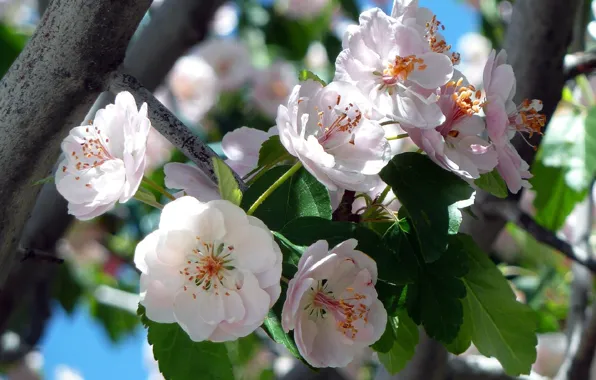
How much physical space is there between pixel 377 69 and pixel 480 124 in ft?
0.28

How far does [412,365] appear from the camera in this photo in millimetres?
961

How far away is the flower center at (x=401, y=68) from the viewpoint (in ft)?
1.72

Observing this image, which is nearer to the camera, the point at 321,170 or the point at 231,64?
the point at 321,170

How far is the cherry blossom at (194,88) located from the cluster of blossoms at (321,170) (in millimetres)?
1616

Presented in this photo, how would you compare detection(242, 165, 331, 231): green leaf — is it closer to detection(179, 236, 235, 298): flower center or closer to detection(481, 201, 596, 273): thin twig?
detection(179, 236, 235, 298): flower center

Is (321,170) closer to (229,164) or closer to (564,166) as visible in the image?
(229,164)

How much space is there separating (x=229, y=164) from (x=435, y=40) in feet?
0.62

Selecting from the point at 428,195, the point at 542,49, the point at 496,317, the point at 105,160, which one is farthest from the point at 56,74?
the point at 542,49

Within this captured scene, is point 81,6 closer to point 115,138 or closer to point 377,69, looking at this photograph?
point 115,138

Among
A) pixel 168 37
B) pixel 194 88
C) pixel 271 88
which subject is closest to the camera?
pixel 168 37

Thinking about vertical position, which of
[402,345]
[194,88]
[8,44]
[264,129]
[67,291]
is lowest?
[67,291]

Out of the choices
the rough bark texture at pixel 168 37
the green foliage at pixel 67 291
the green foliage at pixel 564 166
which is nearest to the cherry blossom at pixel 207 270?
the rough bark texture at pixel 168 37

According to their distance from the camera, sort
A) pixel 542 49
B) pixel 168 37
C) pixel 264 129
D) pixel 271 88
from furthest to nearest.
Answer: pixel 271 88
pixel 264 129
pixel 168 37
pixel 542 49

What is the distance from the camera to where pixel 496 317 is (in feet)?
Answer: 2.03
